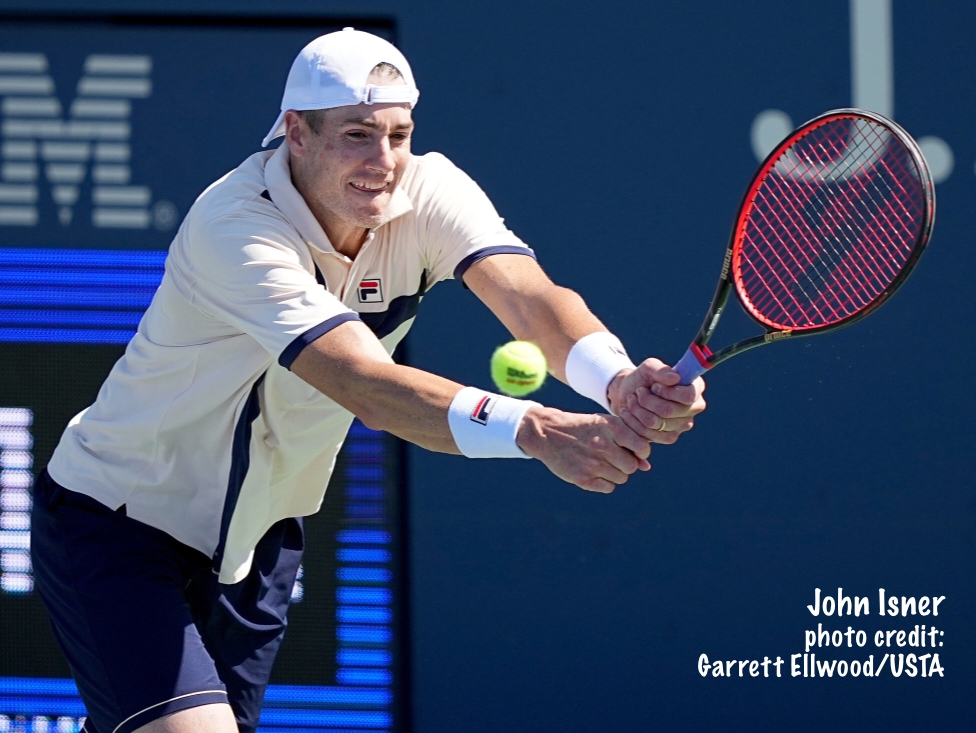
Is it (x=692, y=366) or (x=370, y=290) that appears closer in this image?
(x=692, y=366)

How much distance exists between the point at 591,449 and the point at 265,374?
2.62 feet

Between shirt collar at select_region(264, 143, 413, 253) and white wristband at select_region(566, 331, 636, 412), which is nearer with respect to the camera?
white wristband at select_region(566, 331, 636, 412)

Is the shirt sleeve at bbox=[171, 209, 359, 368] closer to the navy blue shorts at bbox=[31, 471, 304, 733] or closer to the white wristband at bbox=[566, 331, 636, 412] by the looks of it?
the white wristband at bbox=[566, 331, 636, 412]

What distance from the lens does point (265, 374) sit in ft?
8.69

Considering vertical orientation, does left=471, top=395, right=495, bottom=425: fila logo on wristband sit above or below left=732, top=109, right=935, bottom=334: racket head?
below

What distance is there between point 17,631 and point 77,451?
4.44ft

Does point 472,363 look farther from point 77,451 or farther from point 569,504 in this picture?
point 77,451

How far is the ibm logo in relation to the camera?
150 inches

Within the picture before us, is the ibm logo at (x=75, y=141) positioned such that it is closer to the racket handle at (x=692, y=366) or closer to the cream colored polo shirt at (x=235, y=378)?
the cream colored polo shirt at (x=235, y=378)

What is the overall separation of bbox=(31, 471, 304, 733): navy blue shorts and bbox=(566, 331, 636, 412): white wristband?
34.6 inches

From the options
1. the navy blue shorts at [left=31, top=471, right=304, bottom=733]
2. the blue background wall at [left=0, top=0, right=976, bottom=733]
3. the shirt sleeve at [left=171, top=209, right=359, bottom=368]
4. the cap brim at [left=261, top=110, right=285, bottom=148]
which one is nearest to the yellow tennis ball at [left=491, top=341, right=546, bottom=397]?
the shirt sleeve at [left=171, top=209, right=359, bottom=368]

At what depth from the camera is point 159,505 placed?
267cm

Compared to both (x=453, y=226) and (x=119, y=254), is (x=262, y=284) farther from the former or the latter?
(x=119, y=254)

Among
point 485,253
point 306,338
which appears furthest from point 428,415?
point 485,253
